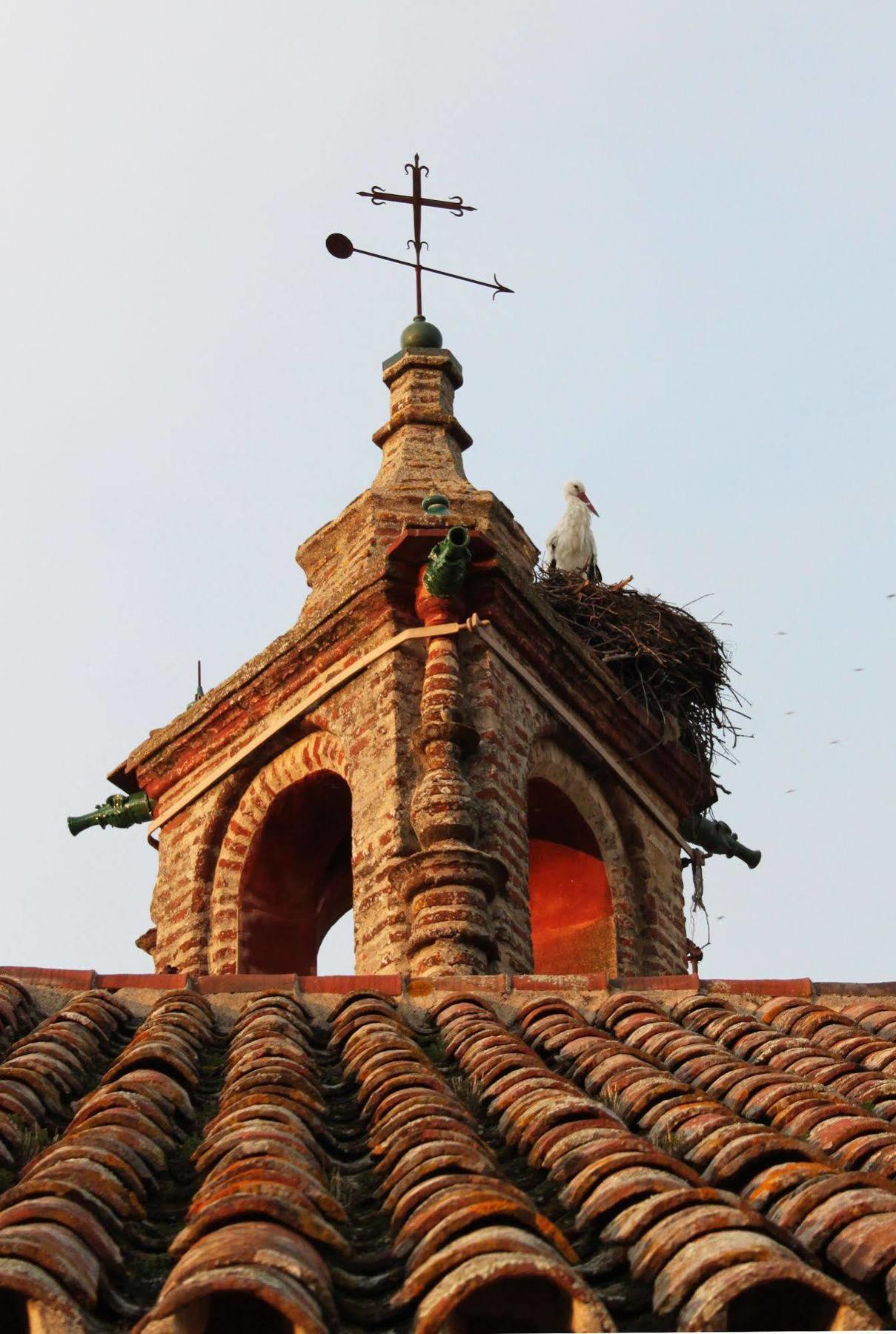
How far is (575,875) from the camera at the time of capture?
1244 centimetres

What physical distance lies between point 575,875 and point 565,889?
12 centimetres

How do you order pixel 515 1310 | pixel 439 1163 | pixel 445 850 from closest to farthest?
1. pixel 515 1310
2. pixel 439 1163
3. pixel 445 850

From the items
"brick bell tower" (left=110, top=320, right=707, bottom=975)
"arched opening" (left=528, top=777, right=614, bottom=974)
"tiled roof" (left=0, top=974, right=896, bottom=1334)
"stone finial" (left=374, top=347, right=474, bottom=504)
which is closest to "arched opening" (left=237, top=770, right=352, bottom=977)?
"brick bell tower" (left=110, top=320, right=707, bottom=975)

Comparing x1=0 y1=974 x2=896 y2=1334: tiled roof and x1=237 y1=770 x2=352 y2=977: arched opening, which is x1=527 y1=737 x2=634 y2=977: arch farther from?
x1=0 y1=974 x2=896 y2=1334: tiled roof

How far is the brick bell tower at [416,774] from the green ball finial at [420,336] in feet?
2.63

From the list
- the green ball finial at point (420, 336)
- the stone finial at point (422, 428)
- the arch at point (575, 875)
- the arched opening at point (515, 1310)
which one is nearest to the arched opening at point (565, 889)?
the arch at point (575, 875)

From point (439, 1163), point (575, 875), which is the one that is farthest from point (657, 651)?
point (439, 1163)

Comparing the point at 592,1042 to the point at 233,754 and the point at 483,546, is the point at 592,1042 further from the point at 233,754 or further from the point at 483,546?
the point at 233,754

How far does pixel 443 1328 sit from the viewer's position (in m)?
3.30

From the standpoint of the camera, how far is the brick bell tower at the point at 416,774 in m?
10.7

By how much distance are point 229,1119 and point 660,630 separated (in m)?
8.75

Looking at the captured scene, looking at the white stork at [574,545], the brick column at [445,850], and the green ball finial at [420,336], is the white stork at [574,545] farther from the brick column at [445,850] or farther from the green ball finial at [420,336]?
the brick column at [445,850]

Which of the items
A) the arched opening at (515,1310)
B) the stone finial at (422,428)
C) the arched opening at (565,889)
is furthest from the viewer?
the stone finial at (422,428)

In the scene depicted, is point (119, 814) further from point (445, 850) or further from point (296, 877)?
point (445, 850)
